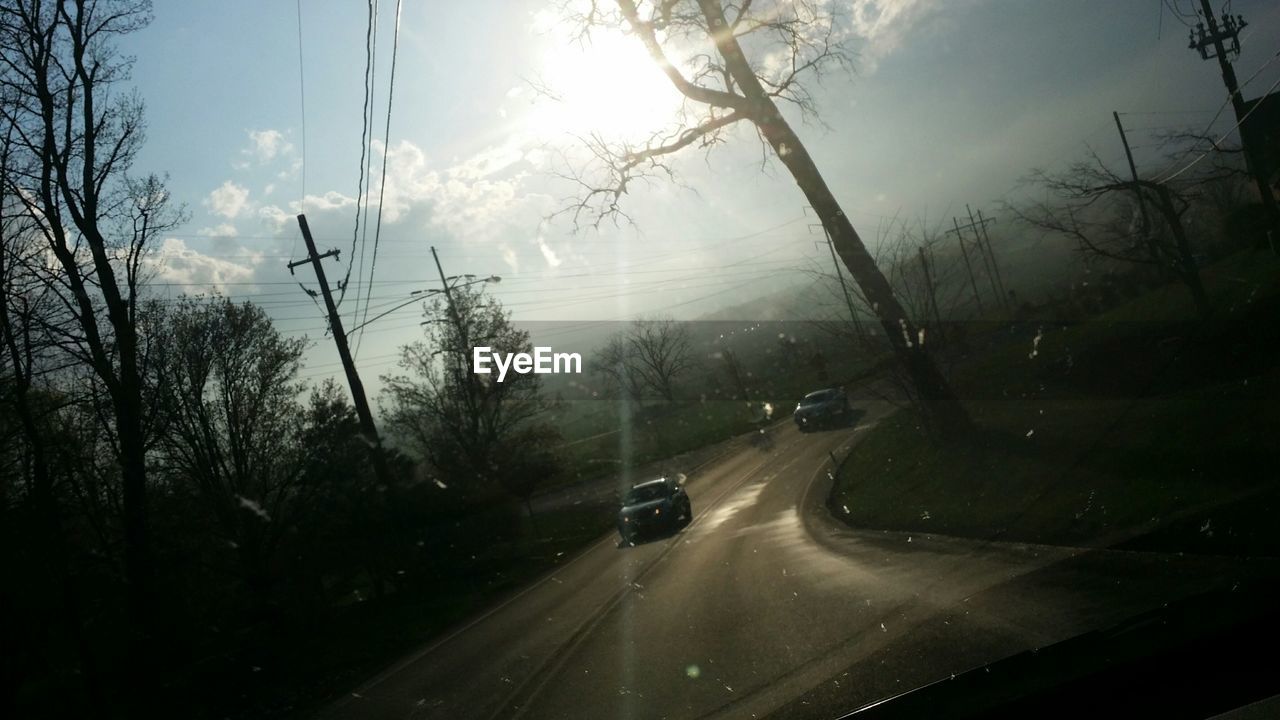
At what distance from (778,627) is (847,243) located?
9218 millimetres

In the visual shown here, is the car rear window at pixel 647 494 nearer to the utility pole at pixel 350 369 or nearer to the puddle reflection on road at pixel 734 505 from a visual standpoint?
the puddle reflection on road at pixel 734 505

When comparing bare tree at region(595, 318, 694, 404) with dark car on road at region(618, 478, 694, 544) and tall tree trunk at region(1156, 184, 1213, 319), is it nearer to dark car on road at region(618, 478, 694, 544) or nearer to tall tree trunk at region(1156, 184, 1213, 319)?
dark car on road at region(618, 478, 694, 544)

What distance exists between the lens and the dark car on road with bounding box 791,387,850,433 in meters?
39.9

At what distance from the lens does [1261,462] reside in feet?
28.3

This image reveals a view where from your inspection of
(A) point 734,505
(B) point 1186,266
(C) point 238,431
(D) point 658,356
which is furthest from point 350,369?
(D) point 658,356

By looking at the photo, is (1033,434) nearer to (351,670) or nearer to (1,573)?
(351,670)

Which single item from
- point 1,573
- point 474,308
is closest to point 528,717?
point 1,573

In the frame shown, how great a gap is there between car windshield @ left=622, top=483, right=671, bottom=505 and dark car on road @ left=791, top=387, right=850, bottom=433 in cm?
1723

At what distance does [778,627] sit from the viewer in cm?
883

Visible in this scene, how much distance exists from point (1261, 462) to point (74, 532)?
51.8 ft

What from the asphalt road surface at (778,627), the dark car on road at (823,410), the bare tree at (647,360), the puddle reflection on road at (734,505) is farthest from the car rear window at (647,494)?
the bare tree at (647,360)

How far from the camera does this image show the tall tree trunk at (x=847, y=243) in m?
16.1

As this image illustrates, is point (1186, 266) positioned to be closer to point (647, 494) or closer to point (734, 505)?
point (734, 505)

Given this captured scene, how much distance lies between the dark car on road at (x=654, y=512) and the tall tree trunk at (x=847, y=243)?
8.74m
